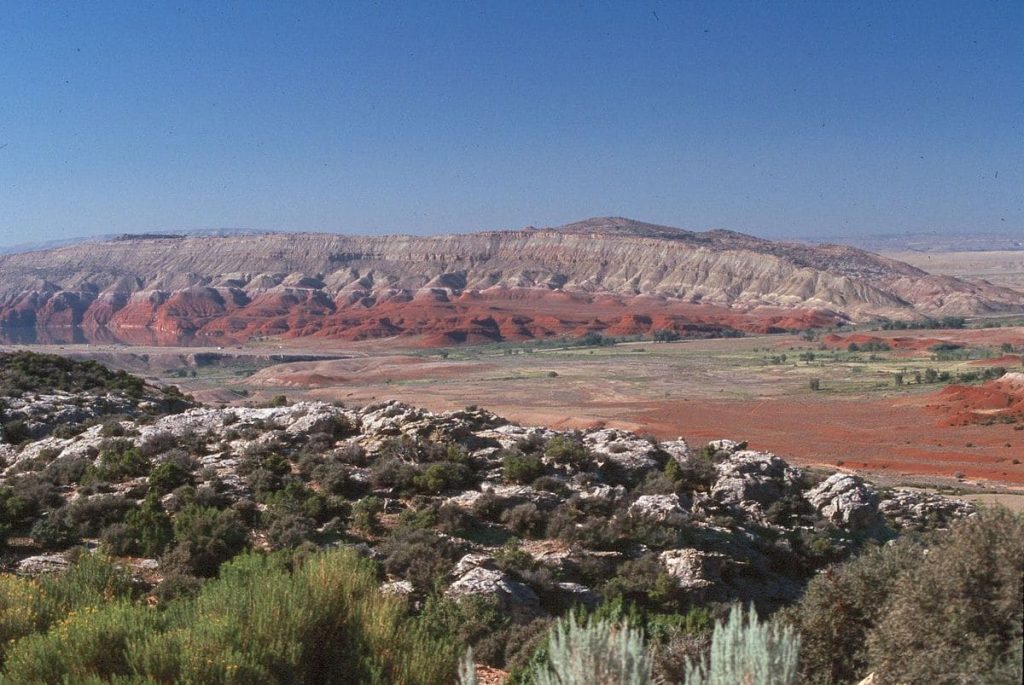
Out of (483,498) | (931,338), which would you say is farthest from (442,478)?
(931,338)

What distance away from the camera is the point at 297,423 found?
1694cm

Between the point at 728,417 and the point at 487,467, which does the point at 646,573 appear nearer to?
the point at 487,467

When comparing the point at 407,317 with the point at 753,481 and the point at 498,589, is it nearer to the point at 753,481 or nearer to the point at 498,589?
the point at 753,481

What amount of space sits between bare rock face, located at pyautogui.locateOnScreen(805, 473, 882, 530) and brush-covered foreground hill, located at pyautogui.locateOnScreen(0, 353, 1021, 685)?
0.17 ft

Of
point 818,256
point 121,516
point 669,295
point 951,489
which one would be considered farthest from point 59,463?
point 818,256

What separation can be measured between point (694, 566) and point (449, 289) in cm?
12191

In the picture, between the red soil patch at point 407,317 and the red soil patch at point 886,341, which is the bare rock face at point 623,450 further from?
the red soil patch at point 407,317

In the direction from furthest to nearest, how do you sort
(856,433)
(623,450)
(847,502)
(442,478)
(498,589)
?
(856,433)
(623,450)
(847,502)
(442,478)
(498,589)

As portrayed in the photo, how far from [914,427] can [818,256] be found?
123 m

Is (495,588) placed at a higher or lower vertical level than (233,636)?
lower

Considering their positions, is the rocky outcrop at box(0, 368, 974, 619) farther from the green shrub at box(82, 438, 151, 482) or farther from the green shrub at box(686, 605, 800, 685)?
the green shrub at box(686, 605, 800, 685)

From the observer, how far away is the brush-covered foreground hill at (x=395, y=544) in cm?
618

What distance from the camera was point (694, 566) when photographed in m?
11.5

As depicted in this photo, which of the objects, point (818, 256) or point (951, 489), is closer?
point (951, 489)
